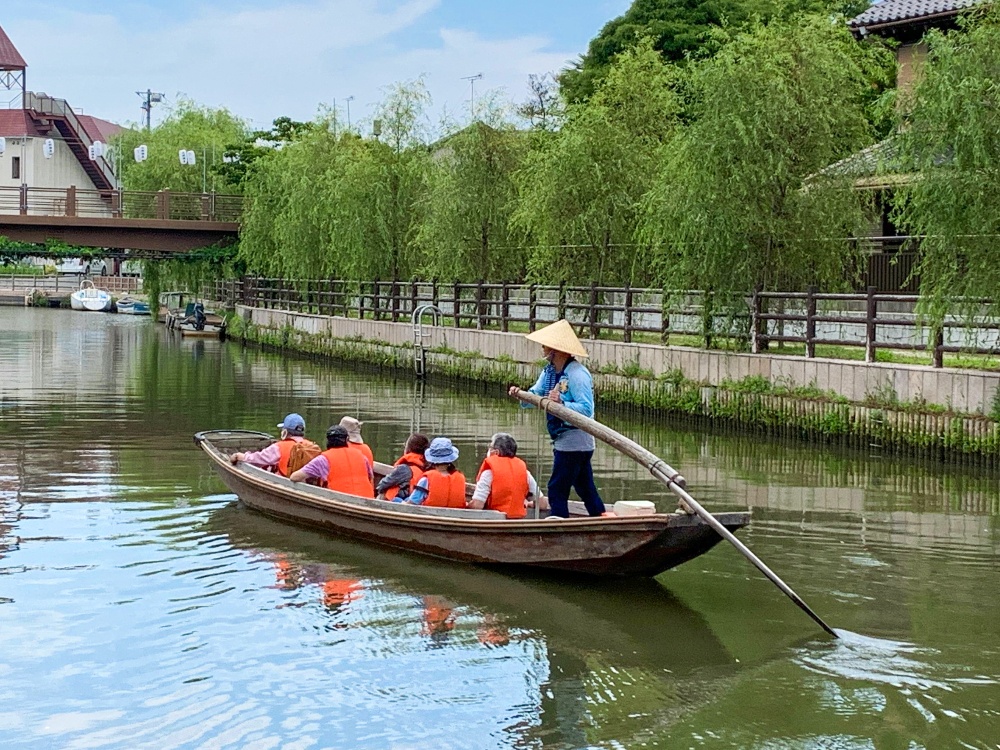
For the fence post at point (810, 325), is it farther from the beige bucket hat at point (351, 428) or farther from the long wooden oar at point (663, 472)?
the long wooden oar at point (663, 472)

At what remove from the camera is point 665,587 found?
36.6ft

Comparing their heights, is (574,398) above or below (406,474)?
above

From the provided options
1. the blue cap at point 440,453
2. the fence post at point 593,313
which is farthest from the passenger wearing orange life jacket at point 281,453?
the fence post at point 593,313

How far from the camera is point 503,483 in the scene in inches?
460

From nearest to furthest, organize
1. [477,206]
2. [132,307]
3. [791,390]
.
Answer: [791,390]
[477,206]
[132,307]

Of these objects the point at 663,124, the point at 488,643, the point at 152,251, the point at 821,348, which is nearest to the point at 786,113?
the point at 821,348

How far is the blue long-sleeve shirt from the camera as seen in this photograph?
37.0 ft

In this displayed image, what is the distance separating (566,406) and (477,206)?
22.4 meters

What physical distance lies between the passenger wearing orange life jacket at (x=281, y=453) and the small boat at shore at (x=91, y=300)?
6011 centimetres

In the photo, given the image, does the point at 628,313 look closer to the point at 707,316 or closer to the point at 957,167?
the point at 707,316

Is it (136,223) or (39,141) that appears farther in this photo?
(39,141)

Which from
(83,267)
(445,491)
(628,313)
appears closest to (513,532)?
(445,491)

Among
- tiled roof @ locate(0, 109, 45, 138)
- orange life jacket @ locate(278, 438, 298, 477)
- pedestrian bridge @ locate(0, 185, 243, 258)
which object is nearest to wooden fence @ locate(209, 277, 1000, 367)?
orange life jacket @ locate(278, 438, 298, 477)

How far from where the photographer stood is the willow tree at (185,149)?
60.6m
